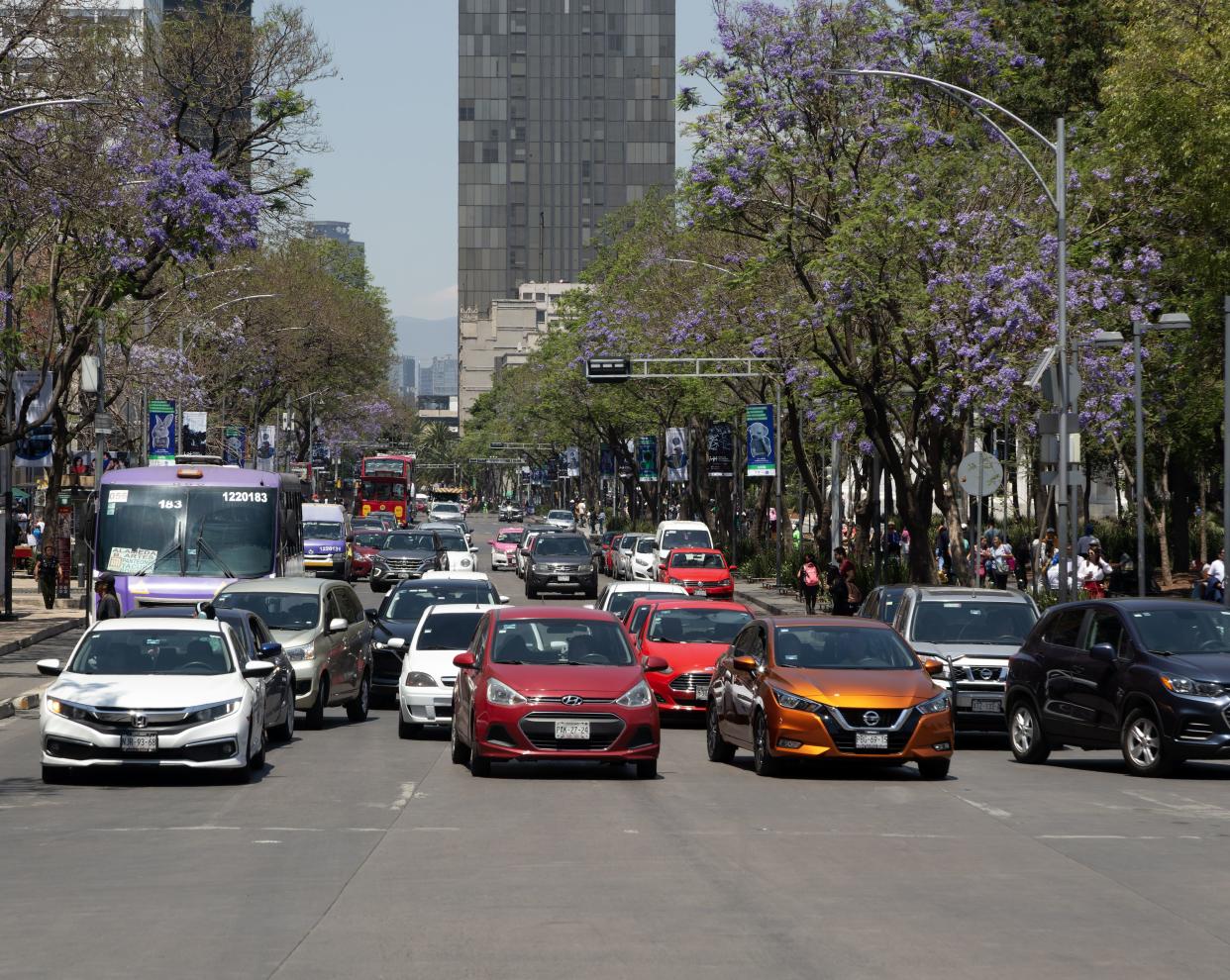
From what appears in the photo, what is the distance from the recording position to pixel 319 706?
75.8 ft

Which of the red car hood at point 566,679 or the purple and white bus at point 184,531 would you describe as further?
the purple and white bus at point 184,531

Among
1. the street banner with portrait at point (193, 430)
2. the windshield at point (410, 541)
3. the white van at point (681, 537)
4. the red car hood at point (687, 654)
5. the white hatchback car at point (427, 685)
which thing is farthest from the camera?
the street banner with portrait at point (193, 430)

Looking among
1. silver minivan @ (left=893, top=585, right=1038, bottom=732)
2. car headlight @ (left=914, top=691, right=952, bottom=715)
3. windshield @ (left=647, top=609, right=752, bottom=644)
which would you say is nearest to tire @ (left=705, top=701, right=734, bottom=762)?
car headlight @ (left=914, top=691, right=952, bottom=715)

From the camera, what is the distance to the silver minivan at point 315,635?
2278cm

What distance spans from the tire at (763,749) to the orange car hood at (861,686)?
450 mm

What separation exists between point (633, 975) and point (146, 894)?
356 cm

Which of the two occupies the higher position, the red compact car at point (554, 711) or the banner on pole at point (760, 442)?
the banner on pole at point (760, 442)

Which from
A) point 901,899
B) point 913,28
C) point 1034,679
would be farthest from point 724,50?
point 901,899

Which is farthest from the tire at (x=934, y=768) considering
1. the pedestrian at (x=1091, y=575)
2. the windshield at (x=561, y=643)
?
the pedestrian at (x=1091, y=575)

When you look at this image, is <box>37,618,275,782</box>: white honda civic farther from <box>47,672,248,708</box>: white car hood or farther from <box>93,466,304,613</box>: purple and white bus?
<box>93,466,304,613</box>: purple and white bus

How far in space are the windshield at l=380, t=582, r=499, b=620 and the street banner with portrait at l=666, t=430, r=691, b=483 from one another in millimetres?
46744

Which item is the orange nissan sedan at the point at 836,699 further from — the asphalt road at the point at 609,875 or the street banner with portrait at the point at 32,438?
the street banner with portrait at the point at 32,438

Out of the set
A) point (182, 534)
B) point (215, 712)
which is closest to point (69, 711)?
point (215, 712)

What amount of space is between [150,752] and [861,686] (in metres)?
6.54
